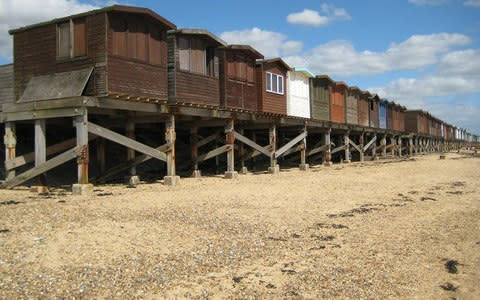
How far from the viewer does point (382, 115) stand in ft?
131

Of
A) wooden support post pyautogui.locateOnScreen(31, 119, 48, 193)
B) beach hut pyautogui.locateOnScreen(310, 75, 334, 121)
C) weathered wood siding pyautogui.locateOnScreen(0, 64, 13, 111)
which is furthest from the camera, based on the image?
beach hut pyautogui.locateOnScreen(310, 75, 334, 121)

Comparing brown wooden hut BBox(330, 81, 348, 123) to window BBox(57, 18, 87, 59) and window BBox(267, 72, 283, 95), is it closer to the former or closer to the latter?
window BBox(267, 72, 283, 95)

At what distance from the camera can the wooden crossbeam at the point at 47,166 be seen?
10445mm

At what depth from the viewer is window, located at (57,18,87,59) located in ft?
41.4

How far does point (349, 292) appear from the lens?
4867 mm

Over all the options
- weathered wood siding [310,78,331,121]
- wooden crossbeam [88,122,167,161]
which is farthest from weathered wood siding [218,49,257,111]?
weathered wood siding [310,78,331,121]

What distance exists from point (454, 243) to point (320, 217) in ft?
9.04

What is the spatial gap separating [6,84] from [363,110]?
27.2m

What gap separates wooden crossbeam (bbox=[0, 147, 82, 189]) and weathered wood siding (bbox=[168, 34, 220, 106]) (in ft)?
15.5

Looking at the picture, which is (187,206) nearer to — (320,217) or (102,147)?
(320,217)

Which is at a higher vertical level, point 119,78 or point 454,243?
point 119,78

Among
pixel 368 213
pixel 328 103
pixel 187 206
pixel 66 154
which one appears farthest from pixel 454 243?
pixel 328 103

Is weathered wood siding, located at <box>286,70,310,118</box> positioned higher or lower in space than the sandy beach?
higher

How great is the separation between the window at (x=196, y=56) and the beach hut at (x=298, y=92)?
7.34 m
